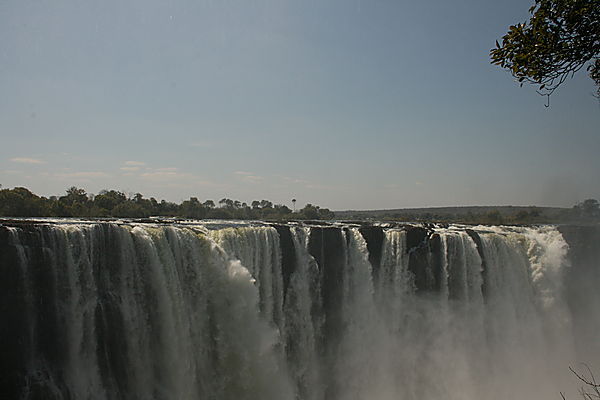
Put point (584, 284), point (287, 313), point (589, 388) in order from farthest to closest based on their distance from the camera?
point (584, 284), point (589, 388), point (287, 313)

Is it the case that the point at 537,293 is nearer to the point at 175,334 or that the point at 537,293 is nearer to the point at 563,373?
the point at 563,373

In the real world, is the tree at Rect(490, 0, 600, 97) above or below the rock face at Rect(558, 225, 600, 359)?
above

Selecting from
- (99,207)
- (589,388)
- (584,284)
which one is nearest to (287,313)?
(589,388)

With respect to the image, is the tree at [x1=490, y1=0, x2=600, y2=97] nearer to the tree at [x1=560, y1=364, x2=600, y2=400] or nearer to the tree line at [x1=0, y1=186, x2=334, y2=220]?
the tree at [x1=560, y1=364, x2=600, y2=400]

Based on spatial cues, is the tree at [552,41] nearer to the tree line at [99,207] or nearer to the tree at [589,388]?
the tree at [589,388]

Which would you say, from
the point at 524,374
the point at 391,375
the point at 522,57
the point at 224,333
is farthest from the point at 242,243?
the point at 524,374

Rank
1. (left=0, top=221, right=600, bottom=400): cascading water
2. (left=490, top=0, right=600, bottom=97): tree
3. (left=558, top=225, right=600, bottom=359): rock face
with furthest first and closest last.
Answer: (left=558, top=225, right=600, bottom=359): rock face < (left=0, top=221, right=600, bottom=400): cascading water < (left=490, top=0, right=600, bottom=97): tree

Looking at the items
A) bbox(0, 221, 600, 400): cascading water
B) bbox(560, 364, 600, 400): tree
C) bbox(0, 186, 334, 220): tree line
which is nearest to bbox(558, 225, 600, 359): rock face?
bbox(0, 221, 600, 400): cascading water

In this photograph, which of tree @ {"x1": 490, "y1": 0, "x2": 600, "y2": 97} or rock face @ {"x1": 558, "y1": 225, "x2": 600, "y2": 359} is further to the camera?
rock face @ {"x1": 558, "y1": 225, "x2": 600, "y2": 359}

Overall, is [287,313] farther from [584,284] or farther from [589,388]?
[584,284]
